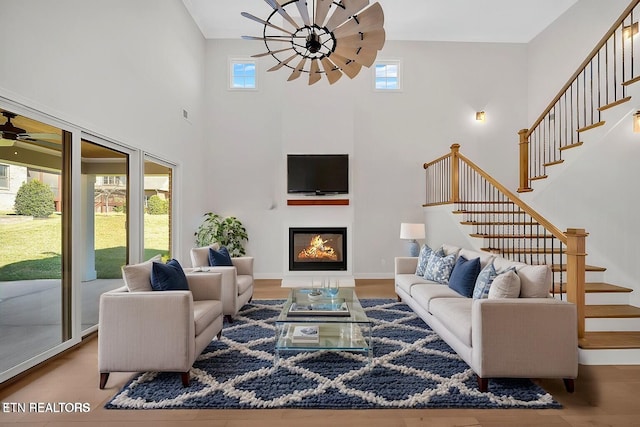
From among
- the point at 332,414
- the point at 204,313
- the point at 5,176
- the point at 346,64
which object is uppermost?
the point at 346,64

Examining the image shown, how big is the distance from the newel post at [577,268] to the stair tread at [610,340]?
11 centimetres

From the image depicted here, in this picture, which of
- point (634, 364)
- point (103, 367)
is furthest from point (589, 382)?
point (103, 367)

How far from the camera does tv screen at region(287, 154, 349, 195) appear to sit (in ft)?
20.6

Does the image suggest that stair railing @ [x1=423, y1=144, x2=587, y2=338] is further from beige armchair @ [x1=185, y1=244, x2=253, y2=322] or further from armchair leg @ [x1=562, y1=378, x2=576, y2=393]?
beige armchair @ [x1=185, y1=244, x2=253, y2=322]

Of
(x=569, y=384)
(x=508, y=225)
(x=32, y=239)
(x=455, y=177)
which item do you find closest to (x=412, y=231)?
(x=455, y=177)

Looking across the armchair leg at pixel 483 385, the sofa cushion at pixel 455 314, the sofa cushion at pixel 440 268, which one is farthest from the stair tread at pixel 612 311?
the armchair leg at pixel 483 385

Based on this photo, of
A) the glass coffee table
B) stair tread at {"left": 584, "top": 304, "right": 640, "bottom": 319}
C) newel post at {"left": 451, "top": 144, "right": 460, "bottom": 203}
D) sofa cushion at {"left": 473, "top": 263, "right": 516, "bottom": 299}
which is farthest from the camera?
newel post at {"left": 451, "top": 144, "right": 460, "bottom": 203}

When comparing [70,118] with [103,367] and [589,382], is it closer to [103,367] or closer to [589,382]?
[103,367]

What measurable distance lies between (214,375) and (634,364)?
3510 mm

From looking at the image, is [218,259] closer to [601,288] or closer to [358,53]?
[358,53]

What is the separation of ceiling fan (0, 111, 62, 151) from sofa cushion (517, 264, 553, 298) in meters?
4.25

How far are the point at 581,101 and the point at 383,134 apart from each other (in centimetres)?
325

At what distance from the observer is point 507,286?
2.67 m

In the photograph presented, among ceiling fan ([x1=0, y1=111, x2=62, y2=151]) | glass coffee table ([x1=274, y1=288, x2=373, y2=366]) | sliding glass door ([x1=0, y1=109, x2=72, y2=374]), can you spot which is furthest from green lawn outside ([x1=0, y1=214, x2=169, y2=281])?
glass coffee table ([x1=274, y1=288, x2=373, y2=366])
